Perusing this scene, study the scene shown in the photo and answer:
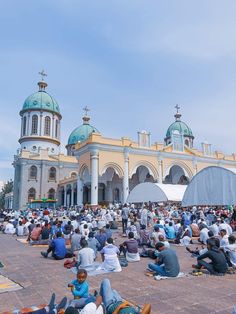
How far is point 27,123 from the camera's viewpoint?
47.0 m

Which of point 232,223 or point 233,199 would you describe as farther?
point 233,199

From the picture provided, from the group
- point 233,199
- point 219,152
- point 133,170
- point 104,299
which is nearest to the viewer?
point 104,299

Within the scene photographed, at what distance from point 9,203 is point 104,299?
5522cm

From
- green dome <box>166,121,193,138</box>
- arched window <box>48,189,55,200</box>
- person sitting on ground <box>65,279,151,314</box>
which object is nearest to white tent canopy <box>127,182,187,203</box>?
arched window <box>48,189,55,200</box>

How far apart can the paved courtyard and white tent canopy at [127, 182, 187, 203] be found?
58.0 feet

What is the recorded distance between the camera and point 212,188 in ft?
74.4

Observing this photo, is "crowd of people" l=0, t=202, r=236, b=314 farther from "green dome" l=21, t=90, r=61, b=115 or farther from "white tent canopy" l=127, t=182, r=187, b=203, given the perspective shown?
"green dome" l=21, t=90, r=61, b=115

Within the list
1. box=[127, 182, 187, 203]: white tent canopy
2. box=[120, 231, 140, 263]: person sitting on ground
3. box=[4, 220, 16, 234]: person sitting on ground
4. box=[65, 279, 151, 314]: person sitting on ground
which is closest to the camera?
box=[65, 279, 151, 314]: person sitting on ground

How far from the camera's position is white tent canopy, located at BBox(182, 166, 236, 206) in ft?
70.1

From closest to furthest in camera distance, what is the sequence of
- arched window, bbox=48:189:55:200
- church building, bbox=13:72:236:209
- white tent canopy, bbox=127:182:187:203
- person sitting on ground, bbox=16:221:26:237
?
person sitting on ground, bbox=16:221:26:237, white tent canopy, bbox=127:182:187:203, church building, bbox=13:72:236:209, arched window, bbox=48:189:55:200

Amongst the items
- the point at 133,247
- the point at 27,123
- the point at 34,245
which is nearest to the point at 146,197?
the point at 34,245

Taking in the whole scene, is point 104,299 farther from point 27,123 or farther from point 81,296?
point 27,123

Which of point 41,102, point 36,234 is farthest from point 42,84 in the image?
point 36,234

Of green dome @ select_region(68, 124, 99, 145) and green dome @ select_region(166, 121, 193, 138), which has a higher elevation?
green dome @ select_region(166, 121, 193, 138)
